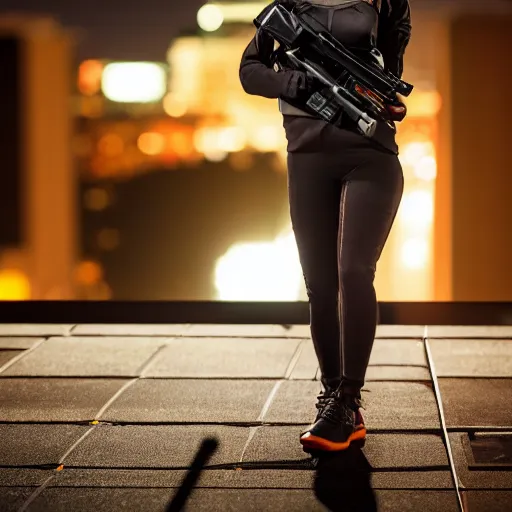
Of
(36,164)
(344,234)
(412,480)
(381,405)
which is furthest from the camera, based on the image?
(36,164)

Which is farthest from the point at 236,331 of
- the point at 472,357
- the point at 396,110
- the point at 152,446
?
the point at 396,110

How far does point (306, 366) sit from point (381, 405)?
85 centimetres

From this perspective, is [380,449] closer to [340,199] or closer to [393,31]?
[340,199]

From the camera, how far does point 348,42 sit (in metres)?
3.56

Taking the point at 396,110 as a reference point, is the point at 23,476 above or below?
below

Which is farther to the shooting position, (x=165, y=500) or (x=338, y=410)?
(x=338, y=410)

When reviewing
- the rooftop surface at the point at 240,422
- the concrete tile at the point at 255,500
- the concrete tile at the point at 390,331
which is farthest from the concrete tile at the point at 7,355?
the concrete tile at the point at 255,500

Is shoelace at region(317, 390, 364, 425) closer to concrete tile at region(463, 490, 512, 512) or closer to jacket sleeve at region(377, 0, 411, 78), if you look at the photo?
concrete tile at region(463, 490, 512, 512)

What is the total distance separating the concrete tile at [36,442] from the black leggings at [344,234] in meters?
0.93

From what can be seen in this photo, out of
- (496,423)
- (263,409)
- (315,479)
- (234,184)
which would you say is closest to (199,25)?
(234,184)

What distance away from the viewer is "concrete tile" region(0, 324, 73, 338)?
20.2 ft

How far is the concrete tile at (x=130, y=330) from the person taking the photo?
20.1 feet

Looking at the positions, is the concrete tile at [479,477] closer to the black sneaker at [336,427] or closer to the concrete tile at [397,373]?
the black sneaker at [336,427]

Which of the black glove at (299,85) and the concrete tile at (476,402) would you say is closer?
the black glove at (299,85)
